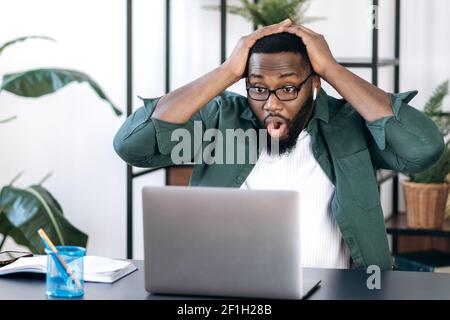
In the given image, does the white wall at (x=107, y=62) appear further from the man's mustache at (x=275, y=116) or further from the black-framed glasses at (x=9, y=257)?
the black-framed glasses at (x=9, y=257)

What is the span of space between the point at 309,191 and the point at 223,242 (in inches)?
25.7

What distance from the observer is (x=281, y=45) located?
7.47 feet

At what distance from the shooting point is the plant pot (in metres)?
3.34

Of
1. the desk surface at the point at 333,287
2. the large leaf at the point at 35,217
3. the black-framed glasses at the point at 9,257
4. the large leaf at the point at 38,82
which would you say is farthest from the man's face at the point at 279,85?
the large leaf at the point at 35,217

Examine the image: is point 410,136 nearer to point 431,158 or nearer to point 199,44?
point 431,158

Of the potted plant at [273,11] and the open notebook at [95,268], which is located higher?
the potted plant at [273,11]

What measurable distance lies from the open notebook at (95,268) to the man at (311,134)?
420 mm

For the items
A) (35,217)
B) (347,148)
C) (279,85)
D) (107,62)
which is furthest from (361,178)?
(107,62)

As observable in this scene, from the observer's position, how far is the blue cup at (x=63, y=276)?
1752mm

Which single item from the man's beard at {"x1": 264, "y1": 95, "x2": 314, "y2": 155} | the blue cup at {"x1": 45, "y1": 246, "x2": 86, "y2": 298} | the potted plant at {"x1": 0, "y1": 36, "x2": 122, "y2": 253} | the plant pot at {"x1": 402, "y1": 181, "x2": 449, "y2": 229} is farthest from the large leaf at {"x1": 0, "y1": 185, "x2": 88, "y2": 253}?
the blue cup at {"x1": 45, "y1": 246, "x2": 86, "y2": 298}

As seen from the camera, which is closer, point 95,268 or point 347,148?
point 95,268

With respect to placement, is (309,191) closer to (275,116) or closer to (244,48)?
(275,116)

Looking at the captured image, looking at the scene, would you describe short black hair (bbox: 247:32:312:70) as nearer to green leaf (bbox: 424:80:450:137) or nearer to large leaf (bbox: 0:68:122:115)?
large leaf (bbox: 0:68:122:115)

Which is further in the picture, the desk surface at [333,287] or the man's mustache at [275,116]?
the man's mustache at [275,116]
